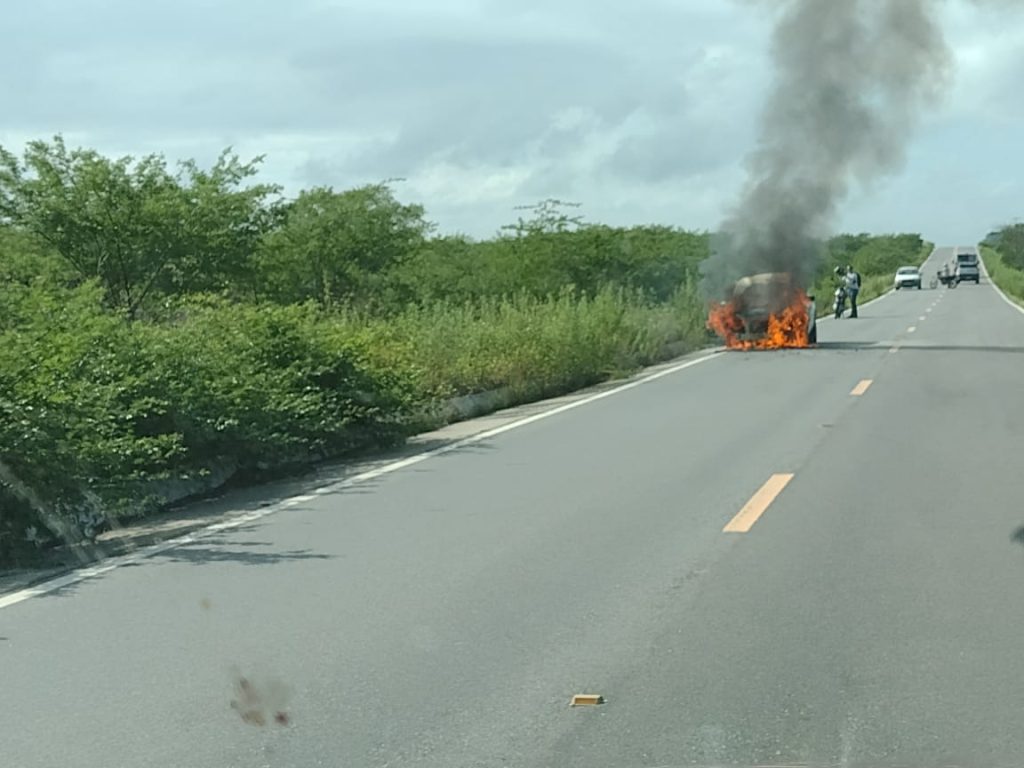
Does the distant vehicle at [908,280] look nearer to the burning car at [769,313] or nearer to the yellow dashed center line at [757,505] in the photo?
the burning car at [769,313]

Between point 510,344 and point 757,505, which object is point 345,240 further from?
point 757,505

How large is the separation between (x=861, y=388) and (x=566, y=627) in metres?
14.3

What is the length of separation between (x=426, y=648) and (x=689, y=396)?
44.4 feet

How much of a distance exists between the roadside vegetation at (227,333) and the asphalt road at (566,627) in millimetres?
1184

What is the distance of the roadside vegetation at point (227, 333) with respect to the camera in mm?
9953

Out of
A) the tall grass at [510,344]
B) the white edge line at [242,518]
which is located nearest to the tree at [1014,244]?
the tall grass at [510,344]

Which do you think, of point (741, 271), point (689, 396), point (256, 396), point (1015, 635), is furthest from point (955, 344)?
point (1015, 635)

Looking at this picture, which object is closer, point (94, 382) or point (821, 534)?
point (821, 534)

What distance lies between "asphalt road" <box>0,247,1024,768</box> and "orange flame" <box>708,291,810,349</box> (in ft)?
56.9

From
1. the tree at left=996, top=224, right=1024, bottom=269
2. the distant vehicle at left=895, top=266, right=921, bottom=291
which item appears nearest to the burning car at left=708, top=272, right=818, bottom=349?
the distant vehicle at left=895, top=266, right=921, bottom=291

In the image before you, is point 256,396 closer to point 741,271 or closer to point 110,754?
point 110,754

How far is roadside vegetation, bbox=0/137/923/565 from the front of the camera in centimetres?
995

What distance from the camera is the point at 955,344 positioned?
31.0 metres

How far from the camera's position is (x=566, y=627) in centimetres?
681
